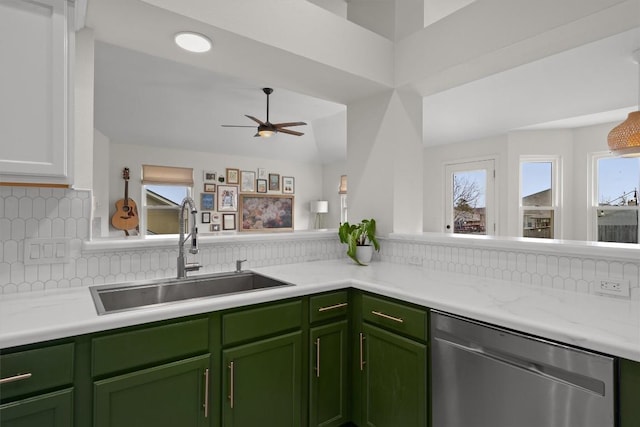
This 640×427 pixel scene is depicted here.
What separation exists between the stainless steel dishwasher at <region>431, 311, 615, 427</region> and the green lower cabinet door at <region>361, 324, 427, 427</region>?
0.07 meters

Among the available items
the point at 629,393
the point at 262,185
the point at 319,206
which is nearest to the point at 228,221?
the point at 262,185

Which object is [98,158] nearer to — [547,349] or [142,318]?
[142,318]

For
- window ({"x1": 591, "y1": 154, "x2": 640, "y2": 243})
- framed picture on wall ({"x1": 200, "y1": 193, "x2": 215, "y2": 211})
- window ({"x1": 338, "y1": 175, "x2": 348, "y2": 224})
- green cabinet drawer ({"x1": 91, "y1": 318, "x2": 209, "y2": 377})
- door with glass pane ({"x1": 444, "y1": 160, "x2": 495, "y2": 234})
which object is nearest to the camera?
green cabinet drawer ({"x1": 91, "y1": 318, "x2": 209, "y2": 377})

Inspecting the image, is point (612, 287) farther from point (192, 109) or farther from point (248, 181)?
point (248, 181)

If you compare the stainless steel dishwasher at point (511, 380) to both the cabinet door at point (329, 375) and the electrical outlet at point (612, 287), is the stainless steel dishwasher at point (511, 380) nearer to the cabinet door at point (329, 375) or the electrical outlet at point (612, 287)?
the cabinet door at point (329, 375)

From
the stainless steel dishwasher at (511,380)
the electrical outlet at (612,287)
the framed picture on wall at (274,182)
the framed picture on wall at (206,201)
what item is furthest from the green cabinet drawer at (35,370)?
the framed picture on wall at (274,182)

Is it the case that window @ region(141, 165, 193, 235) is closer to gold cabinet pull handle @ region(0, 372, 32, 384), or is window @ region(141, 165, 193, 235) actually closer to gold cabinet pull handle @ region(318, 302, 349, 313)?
gold cabinet pull handle @ region(318, 302, 349, 313)

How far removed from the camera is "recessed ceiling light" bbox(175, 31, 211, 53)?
1.78m

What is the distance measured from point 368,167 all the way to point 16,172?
2016 mm

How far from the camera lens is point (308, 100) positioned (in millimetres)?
4910

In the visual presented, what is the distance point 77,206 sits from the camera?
5.52 feet

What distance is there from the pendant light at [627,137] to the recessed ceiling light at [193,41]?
117 inches

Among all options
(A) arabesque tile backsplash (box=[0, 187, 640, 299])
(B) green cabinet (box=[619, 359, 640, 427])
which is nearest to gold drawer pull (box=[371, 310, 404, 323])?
(A) arabesque tile backsplash (box=[0, 187, 640, 299])

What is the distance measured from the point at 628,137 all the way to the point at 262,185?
220 inches
